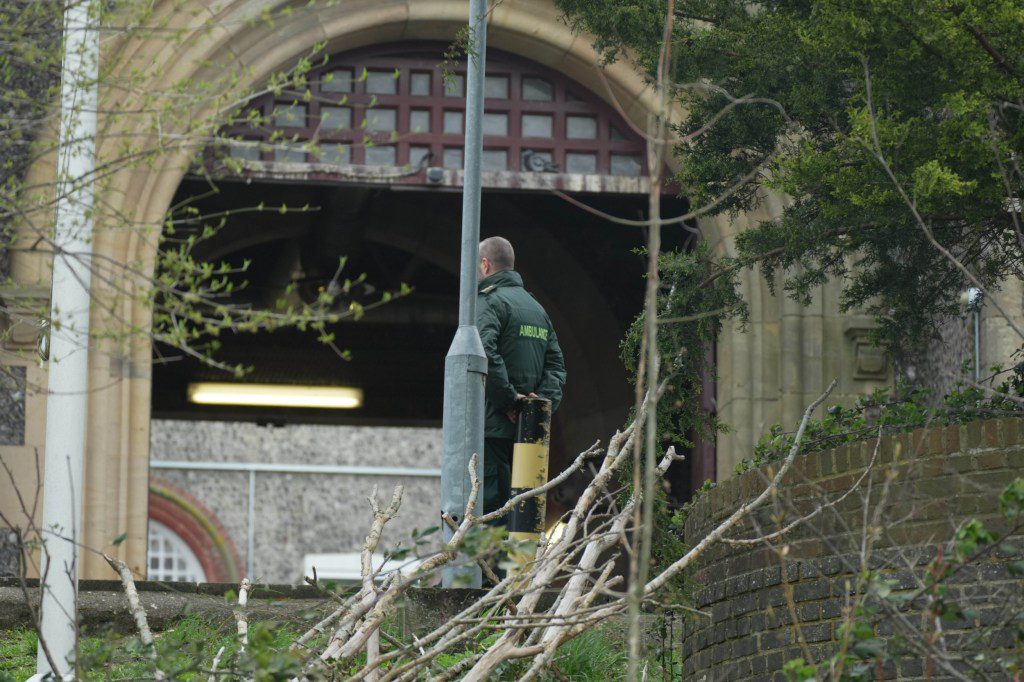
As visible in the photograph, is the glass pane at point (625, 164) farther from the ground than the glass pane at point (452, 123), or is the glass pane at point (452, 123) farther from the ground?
the glass pane at point (452, 123)

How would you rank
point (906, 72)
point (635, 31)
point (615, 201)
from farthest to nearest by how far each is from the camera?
point (615, 201) < point (635, 31) < point (906, 72)

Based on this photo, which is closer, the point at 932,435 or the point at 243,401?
the point at 932,435

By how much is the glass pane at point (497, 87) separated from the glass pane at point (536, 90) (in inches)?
5.4

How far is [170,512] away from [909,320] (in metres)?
31.4

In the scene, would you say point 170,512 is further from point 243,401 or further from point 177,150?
point 177,150

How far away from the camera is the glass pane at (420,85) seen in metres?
13.3

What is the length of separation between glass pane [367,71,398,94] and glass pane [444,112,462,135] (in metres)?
0.43

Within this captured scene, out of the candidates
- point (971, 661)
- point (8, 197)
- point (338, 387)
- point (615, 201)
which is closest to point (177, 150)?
point (8, 197)

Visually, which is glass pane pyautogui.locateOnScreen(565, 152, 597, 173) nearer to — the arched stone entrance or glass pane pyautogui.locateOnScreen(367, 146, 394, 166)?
the arched stone entrance

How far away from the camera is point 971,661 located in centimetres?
528

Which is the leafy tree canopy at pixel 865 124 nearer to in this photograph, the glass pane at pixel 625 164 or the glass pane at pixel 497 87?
the glass pane at pixel 625 164

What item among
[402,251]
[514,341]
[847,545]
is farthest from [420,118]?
[847,545]

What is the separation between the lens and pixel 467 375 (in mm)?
8859

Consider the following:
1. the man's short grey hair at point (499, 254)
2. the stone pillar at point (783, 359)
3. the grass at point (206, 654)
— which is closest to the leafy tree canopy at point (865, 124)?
the man's short grey hair at point (499, 254)
